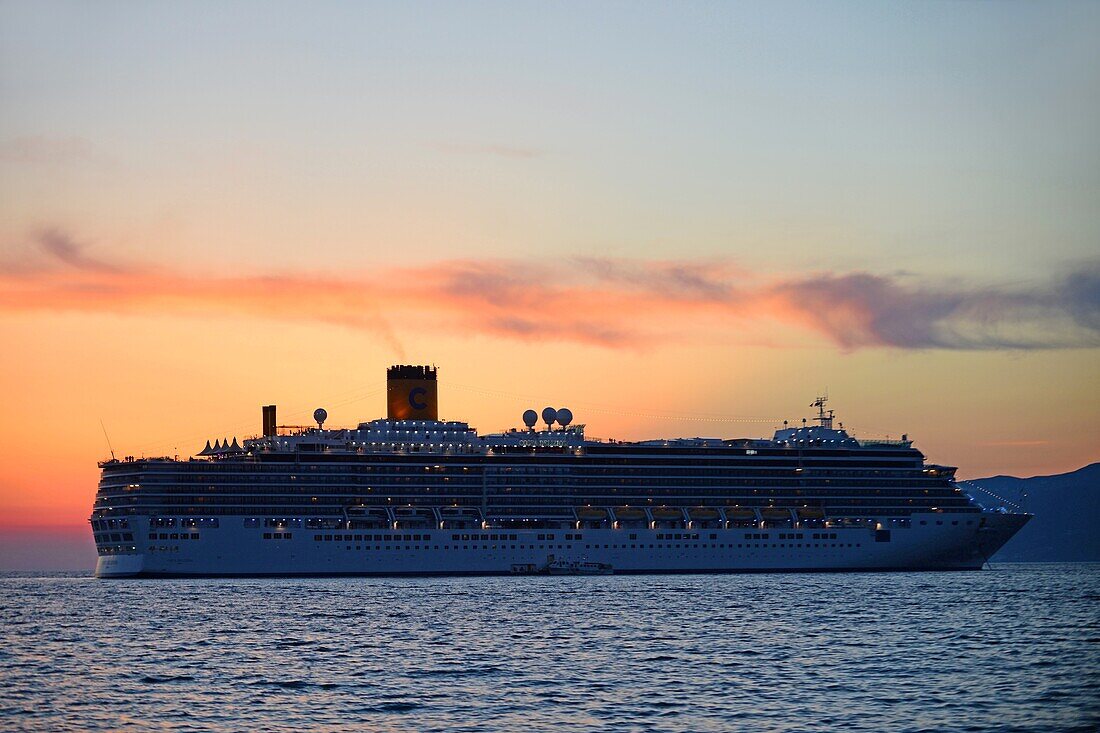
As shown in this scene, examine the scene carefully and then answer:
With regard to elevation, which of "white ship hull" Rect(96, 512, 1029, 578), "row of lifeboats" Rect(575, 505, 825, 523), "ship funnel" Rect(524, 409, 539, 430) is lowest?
"white ship hull" Rect(96, 512, 1029, 578)

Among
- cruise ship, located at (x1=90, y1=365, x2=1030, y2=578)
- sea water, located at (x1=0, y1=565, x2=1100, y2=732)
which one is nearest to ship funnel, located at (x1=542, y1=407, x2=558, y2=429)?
cruise ship, located at (x1=90, y1=365, x2=1030, y2=578)

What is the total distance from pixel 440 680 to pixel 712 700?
1103cm

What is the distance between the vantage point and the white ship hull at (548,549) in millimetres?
127312

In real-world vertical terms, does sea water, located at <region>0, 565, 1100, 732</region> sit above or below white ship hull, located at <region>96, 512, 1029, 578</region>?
below

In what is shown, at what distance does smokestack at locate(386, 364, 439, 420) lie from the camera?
148 meters

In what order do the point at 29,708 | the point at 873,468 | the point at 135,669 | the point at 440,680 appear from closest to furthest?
the point at 29,708 < the point at 440,680 < the point at 135,669 < the point at 873,468

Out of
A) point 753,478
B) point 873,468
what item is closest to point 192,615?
point 753,478

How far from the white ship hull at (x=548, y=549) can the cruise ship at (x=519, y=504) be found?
0.15 metres

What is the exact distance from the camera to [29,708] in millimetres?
48156

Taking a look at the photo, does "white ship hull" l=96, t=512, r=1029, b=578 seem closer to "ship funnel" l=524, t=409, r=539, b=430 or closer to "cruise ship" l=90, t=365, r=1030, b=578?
"cruise ship" l=90, t=365, r=1030, b=578

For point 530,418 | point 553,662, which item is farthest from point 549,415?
point 553,662

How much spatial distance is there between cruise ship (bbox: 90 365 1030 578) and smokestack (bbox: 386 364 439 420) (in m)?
0.15

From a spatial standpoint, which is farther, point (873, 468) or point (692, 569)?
point (873, 468)

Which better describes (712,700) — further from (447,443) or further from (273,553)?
(447,443)
